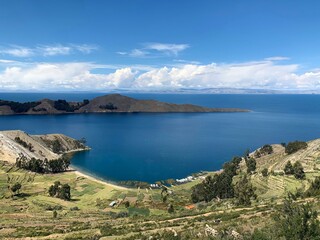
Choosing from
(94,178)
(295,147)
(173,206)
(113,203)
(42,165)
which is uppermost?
(295,147)

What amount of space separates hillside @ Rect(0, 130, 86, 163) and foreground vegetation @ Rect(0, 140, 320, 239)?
1706 centimetres

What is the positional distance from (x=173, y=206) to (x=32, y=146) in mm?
93172

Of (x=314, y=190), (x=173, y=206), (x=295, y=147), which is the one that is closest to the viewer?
Answer: (x=314, y=190)

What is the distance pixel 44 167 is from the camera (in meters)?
106

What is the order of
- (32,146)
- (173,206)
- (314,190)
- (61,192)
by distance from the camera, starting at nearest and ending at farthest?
(314,190), (173,206), (61,192), (32,146)

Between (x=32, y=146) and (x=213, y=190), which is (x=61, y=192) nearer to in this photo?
(x=213, y=190)

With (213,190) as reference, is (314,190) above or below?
above

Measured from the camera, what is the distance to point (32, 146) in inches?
5330

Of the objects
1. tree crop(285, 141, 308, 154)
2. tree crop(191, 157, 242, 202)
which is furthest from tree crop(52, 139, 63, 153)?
tree crop(285, 141, 308, 154)

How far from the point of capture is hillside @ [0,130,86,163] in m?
115

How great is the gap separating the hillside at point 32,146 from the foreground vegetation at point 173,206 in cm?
1706

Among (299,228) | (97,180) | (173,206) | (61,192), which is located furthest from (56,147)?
(299,228)

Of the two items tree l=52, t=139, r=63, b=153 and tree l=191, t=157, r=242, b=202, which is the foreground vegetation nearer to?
tree l=191, t=157, r=242, b=202

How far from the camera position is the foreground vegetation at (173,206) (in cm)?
2945
